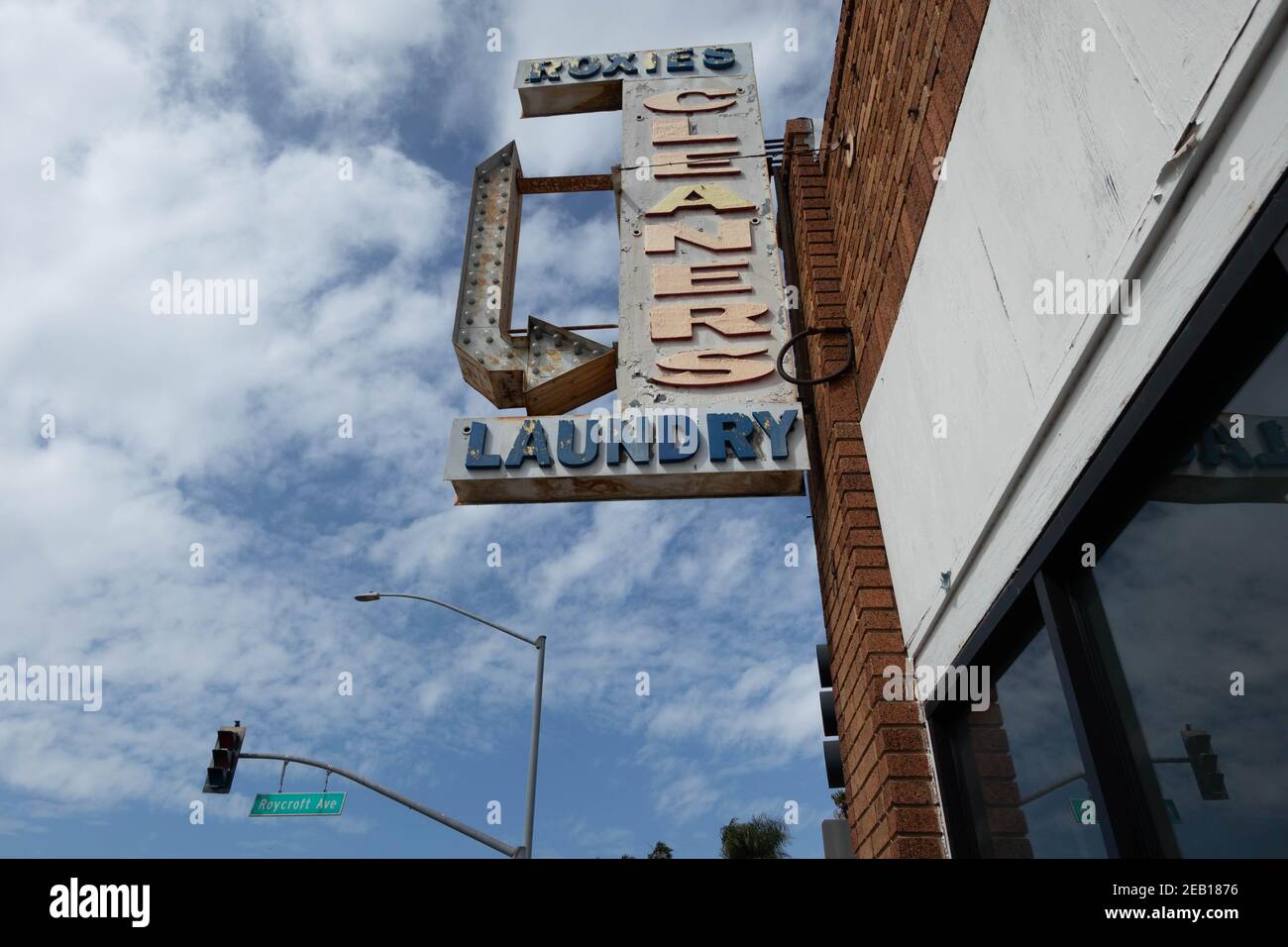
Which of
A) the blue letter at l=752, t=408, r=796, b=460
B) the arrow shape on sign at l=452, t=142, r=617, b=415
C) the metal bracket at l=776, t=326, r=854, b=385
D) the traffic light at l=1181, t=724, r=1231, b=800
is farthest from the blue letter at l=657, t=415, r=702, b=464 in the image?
the traffic light at l=1181, t=724, r=1231, b=800

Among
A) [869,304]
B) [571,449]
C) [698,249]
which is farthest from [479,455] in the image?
[869,304]

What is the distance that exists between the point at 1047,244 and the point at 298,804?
11.6 metres

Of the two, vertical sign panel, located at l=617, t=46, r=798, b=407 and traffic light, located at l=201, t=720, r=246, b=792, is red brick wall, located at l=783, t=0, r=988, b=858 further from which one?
Answer: traffic light, located at l=201, t=720, r=246, b=792

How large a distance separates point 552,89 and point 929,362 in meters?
5.15

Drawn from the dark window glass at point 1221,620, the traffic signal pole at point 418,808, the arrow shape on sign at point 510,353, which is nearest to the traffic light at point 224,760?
the traffic signal pole at point 418,808

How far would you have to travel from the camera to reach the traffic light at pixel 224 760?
432 inches

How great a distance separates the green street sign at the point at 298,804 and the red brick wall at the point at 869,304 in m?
8.69

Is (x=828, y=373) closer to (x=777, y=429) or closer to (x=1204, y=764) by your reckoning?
(x=777, y=429)

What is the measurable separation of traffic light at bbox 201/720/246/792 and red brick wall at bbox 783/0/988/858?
928 centimetres

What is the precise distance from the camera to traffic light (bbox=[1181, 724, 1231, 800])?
2088 mm

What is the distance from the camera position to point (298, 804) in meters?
11.4

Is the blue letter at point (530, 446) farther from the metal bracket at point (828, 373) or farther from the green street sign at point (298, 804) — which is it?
the green street sign at point (298, 804)
